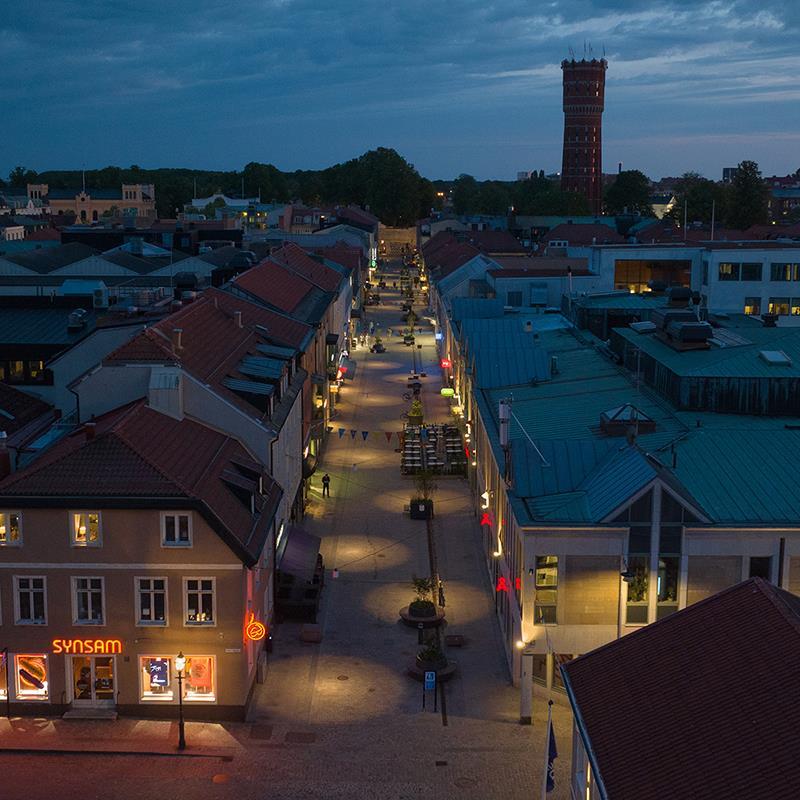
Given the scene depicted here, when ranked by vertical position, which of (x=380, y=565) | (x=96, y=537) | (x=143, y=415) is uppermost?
(x=143, y=415)

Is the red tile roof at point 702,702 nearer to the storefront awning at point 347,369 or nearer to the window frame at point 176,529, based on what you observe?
the window frame at point 176,529

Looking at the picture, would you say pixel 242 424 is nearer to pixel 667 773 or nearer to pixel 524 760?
pixel 524 760

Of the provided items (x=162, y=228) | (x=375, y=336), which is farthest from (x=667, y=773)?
(x=162, y=228)

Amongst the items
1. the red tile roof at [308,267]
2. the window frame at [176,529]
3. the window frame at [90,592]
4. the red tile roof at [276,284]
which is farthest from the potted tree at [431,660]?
the red tile roof at [308,267]

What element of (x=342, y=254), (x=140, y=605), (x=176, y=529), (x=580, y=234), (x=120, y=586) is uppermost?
(x=580, y=234)

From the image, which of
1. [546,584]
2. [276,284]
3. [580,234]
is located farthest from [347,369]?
[580,234]

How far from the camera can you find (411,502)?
183 feet

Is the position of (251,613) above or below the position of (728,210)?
below

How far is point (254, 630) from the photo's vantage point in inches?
1382

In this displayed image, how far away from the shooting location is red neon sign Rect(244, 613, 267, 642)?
114ft

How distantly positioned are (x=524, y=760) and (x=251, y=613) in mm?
9669

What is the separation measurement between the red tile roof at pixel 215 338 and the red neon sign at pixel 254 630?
30.4ft

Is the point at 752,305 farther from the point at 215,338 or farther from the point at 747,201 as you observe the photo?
the point at 747,201

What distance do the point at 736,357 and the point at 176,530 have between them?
25.3 meters
